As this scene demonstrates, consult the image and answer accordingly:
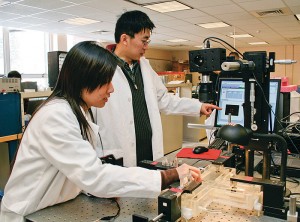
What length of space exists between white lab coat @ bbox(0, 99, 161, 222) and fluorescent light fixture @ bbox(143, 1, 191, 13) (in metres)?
4.13

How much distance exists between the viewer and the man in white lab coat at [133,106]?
153cm

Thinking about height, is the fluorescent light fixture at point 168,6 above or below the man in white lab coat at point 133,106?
above

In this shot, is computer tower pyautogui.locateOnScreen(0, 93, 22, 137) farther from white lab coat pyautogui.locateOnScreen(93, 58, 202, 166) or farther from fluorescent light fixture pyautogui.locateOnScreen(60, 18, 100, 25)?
fluorescent light fixture pyautogui.locateOnScreen(60, 18, 100, 25)

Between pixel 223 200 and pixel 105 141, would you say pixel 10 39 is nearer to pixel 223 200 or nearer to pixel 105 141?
pixel 105 141

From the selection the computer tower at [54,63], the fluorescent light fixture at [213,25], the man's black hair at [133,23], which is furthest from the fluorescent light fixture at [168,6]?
the man's black hair at [133,23]

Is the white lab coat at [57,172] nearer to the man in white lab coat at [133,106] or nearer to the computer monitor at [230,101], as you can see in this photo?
the man in white lab coat at [133,106]

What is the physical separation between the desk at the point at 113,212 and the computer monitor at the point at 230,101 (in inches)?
31.3

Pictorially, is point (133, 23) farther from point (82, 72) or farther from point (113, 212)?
point (113, 212)

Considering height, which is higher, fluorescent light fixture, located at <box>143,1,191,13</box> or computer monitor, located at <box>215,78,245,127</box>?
fluorescent light fixture, located at <box>143,1,191,13</box>

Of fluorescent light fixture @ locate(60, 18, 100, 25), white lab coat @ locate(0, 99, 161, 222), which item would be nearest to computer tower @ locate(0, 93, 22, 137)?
white lab coat @ locate(0, 99, 161, 222)

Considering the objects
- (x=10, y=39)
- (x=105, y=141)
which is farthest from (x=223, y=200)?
(x=10, y=39)

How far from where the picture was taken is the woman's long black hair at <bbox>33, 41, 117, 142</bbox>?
884 mm

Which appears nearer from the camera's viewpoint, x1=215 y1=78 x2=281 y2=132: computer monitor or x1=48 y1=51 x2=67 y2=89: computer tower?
x1=215 y1=78 x2=281 y2=132: computer monitor

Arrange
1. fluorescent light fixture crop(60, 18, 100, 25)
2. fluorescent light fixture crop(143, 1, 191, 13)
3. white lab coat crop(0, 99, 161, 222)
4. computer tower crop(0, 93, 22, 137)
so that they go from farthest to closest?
fluorescent light fixture crop(60, 18, 100, 25) < fluorescent light fixture crop(143, 1, 191, 13) < computer tower crop(0, 93, 22, 137) < white lab coat crop(0, 99, 161, 222)
